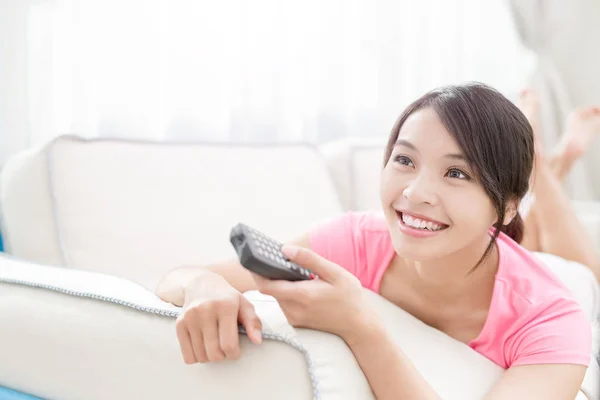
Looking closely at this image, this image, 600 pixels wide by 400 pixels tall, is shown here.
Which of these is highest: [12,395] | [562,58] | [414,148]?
[562,58]

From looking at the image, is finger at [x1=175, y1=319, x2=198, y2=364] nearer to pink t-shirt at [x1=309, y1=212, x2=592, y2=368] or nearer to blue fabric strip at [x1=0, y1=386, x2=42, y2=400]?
blue fabric strip at [x1=0, y1=386, x2=42, y2=400]

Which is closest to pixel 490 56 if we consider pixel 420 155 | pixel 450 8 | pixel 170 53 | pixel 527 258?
pixel 450 8

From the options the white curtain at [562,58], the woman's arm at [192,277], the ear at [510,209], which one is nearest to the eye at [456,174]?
the ear at [510,209]

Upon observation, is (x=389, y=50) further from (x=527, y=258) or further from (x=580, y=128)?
(x=527, y=258)

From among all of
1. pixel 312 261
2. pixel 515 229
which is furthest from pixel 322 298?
pixel 515 229

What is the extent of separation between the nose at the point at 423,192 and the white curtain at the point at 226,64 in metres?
1.19

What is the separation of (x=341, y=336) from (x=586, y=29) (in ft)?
8.71

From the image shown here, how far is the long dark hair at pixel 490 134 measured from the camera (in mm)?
823

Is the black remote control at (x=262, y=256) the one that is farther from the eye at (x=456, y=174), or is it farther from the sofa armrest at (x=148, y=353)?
the eye at (x=456, y=174)

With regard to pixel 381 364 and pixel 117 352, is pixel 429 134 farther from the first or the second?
pixel 117 352

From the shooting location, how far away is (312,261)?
25.1 inches

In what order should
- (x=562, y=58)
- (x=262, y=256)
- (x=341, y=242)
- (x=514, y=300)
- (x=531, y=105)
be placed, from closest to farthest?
1. (x=262, y=256)
2. (x=514, y=300)
3. (x=341, y=242)
4. (x=531, y=105)
5. (x=562, y=58)

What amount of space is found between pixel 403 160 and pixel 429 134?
0.06 meters

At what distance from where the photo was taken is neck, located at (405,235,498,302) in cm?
98
